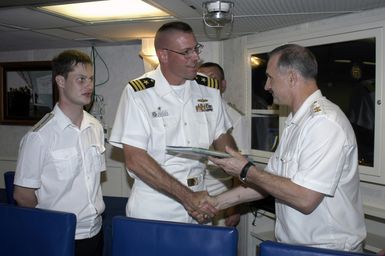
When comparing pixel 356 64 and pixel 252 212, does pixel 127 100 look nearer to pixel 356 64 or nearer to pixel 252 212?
pixel 356 64

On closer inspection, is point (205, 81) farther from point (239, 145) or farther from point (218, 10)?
point (239, 145)

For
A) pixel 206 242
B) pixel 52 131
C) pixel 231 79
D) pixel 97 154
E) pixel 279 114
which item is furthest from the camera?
pixel 231 79

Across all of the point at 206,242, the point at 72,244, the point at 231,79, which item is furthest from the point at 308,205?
the point at 231,79

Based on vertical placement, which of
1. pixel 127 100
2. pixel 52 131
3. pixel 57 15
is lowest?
pixel 52 131

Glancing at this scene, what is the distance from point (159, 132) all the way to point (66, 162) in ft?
1.63

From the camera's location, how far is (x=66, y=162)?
76.7 inches

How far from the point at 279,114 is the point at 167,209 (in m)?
1.37

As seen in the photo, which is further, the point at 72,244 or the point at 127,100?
the point at 127,100

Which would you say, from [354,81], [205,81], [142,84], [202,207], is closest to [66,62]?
[142,84]

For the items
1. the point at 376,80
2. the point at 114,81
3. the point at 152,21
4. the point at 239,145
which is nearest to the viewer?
the point at 376,80

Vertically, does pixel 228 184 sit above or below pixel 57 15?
below

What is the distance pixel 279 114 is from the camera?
295cm

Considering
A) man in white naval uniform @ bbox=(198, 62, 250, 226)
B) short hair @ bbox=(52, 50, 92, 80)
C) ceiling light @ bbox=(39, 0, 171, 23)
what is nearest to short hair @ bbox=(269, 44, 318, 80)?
ceiling light @ bbox=(39, 0, 171, 23)

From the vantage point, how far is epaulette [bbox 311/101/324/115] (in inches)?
61.7
